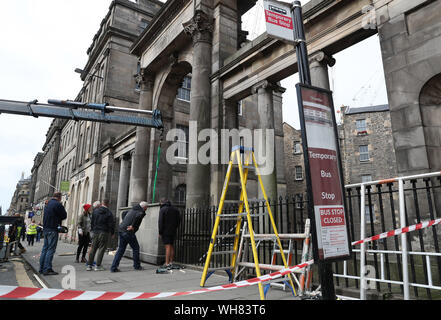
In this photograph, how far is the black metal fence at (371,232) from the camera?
4.06 m

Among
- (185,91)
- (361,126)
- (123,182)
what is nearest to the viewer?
(123,182)

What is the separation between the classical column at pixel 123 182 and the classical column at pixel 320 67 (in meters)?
17.2

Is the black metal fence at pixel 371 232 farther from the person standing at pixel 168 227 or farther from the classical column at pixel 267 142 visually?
the classical column at pixel 267 142

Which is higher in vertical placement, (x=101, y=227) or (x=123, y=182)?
(x=123, y=182)

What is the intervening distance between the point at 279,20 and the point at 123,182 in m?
20.2

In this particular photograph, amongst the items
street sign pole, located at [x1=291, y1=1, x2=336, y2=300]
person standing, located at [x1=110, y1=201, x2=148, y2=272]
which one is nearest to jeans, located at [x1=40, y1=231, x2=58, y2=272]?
person standing, located at [x1=110, y1=201, x2=148, y2=272]

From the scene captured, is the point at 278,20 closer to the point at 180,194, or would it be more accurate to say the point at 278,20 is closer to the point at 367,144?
the point at 180,194

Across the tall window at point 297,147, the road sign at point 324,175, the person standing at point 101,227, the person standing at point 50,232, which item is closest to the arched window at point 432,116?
the road sign at point 324,175

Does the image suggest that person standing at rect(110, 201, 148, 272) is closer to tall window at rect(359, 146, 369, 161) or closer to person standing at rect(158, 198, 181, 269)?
person standing at rect(158, 198, 181, 269)

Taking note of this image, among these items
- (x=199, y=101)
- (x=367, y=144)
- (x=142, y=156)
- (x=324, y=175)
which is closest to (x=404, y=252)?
(x=324, y=175)

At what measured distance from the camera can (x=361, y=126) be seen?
96.1 ft

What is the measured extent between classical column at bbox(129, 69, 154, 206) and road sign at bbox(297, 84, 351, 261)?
13736 millimetres

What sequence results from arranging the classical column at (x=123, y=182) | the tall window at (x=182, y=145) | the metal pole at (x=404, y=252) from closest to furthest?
the metal pole at (x=404, y=252), the tall window at (x=182, y=145), the classical column at (x=123, y=182)
